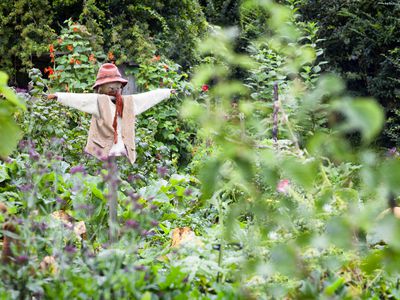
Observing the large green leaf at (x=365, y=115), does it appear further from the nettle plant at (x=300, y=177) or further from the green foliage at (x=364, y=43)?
the green foliage at (x=364, y=43)

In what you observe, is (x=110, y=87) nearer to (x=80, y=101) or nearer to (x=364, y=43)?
(x=80, y=101)

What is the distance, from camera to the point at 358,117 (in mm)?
1146

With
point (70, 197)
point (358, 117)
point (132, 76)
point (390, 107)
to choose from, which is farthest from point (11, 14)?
point (358, 117)

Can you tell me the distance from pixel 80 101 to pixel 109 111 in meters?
0.23

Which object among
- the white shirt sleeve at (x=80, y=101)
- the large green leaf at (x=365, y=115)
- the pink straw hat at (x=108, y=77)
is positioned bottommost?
the white shirt sleeve at (x=80, y=101)

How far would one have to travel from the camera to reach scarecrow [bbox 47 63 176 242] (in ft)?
16.3

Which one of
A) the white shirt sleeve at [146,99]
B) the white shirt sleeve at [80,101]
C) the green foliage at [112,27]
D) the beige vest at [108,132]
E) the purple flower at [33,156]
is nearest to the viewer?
the purple flower at [33,156]

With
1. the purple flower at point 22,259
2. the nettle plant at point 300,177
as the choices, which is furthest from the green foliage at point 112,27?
the purple flower at point 22,259

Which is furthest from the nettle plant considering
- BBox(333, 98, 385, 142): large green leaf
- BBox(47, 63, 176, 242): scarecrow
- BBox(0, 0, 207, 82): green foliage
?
BBox(0, 0, 207, 82): green foliage

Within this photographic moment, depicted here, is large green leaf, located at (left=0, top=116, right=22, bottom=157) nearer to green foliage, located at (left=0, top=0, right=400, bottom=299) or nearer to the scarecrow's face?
green foliage, located at (left=0, top=0, right=400, bottom=299)

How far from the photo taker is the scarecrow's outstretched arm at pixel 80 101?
4.93 metres

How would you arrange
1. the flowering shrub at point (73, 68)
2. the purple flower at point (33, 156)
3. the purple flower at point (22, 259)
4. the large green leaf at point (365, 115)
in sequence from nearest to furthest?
the large green leaf at point (365, 115) < the purple flower at point (22, 259) < the purple flower at point (33, 156) < the flowering shrub at point (73, 68)

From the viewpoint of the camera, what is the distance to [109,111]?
500cm

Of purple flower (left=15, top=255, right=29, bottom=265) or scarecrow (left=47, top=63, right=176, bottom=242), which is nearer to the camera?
purple flower (left=15, top=255, right=29, bottom=265)
